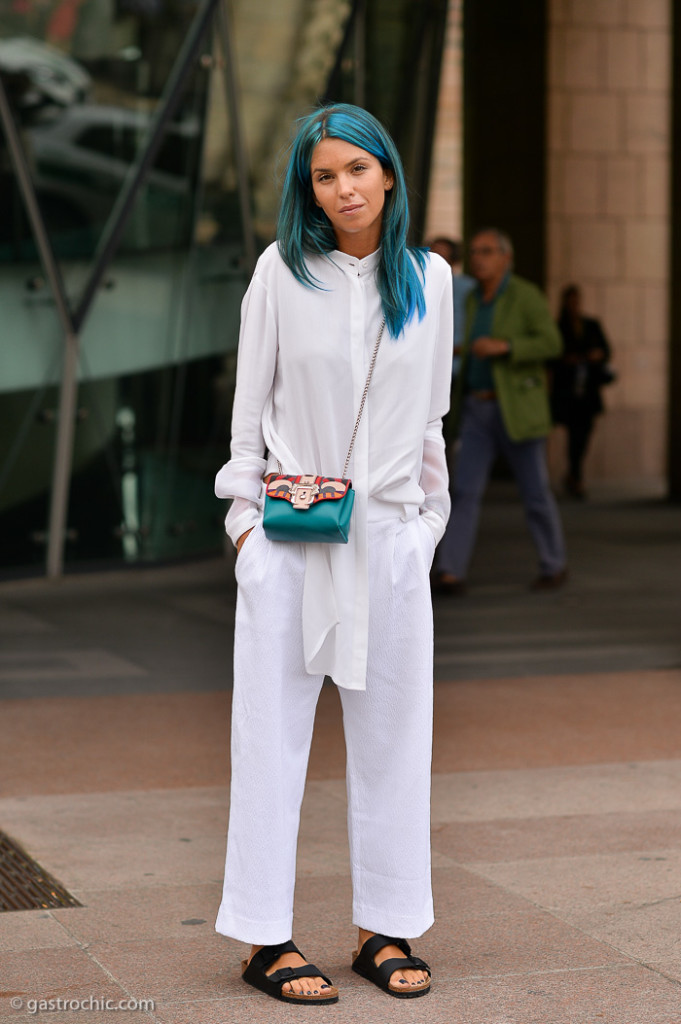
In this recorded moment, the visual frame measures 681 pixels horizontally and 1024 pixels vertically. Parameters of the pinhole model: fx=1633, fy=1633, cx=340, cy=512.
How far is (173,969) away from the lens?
12.2 ft

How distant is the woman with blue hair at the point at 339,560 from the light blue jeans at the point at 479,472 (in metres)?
6.01

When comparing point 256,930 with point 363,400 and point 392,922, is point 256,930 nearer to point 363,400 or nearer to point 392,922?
point 392,922

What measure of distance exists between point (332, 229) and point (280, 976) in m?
1.65

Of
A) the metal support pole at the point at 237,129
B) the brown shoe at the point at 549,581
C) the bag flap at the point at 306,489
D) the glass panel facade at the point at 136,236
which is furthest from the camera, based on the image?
the metal support pole at the point at 237,129

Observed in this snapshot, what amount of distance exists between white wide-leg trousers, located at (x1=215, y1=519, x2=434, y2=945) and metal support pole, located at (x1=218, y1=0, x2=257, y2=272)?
26.9 ft

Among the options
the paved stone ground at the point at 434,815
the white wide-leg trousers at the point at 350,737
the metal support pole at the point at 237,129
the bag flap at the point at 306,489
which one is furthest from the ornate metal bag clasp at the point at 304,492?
the metal support pole at the point at 237,129

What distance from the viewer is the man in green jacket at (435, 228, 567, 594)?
9500mm

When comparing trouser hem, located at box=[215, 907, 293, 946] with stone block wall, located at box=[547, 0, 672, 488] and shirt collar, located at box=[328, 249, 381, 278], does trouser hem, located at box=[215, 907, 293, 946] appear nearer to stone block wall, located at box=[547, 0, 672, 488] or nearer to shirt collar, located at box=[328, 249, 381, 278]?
shirt collar, located at box=[328, 249, 381, 278]

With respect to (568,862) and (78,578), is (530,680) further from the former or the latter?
(78,578)

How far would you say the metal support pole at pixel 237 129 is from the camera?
36.5 ft

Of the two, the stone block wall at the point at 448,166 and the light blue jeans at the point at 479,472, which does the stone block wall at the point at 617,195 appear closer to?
the light blue jeans at the point at 479,472

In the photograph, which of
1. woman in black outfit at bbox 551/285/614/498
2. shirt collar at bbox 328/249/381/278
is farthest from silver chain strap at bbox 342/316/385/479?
woman in black outfit at bbox 551/285/614/498

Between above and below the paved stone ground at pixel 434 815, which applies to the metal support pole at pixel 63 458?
above

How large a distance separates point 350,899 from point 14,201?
6.97 m
